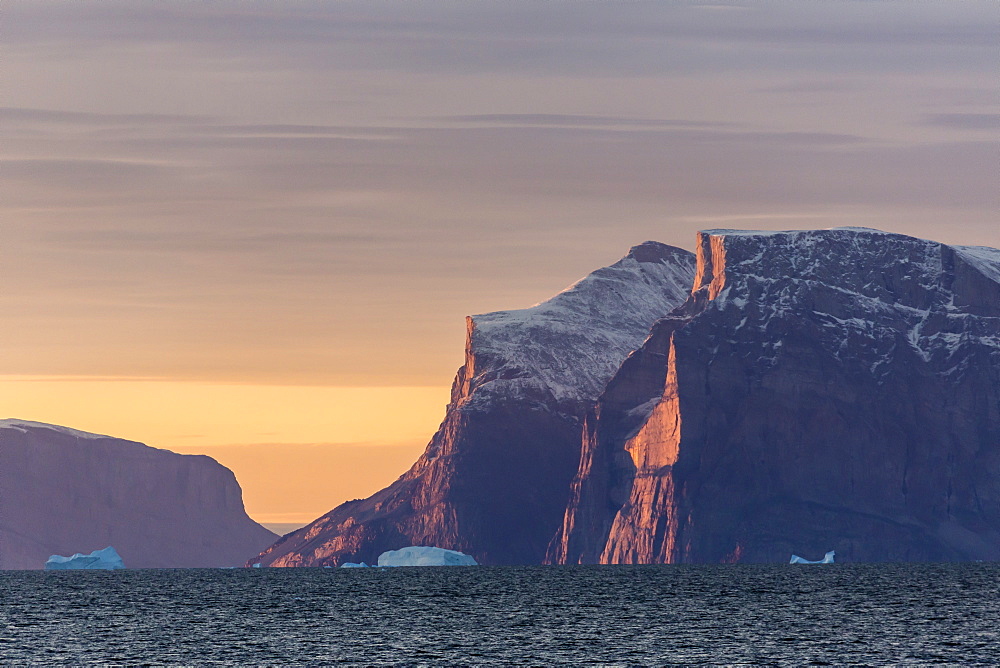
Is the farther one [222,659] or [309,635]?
[309,635]

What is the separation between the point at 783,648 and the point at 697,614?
185 feet

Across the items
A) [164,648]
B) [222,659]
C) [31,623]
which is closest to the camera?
[222,659]

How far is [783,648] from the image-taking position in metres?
141

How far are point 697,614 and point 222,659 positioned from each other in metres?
77.0

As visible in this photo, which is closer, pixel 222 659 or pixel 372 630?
pixel 222 659

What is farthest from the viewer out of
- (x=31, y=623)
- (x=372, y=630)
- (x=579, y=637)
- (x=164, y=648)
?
(x=31, y=623)

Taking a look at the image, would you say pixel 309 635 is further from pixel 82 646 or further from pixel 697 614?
pixel 697 614

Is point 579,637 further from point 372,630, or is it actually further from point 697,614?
point 697,614

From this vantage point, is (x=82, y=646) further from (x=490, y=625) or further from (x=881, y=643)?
(x=881, y=643)

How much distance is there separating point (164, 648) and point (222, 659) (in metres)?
13.0

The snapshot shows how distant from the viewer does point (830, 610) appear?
655 ft

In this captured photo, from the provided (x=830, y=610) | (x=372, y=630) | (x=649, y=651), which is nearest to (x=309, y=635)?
(x=372, y=630)

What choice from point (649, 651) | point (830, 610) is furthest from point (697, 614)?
point (649, 651)

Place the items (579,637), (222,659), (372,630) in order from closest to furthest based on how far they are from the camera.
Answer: (222,659), (579,637), (372,630)
